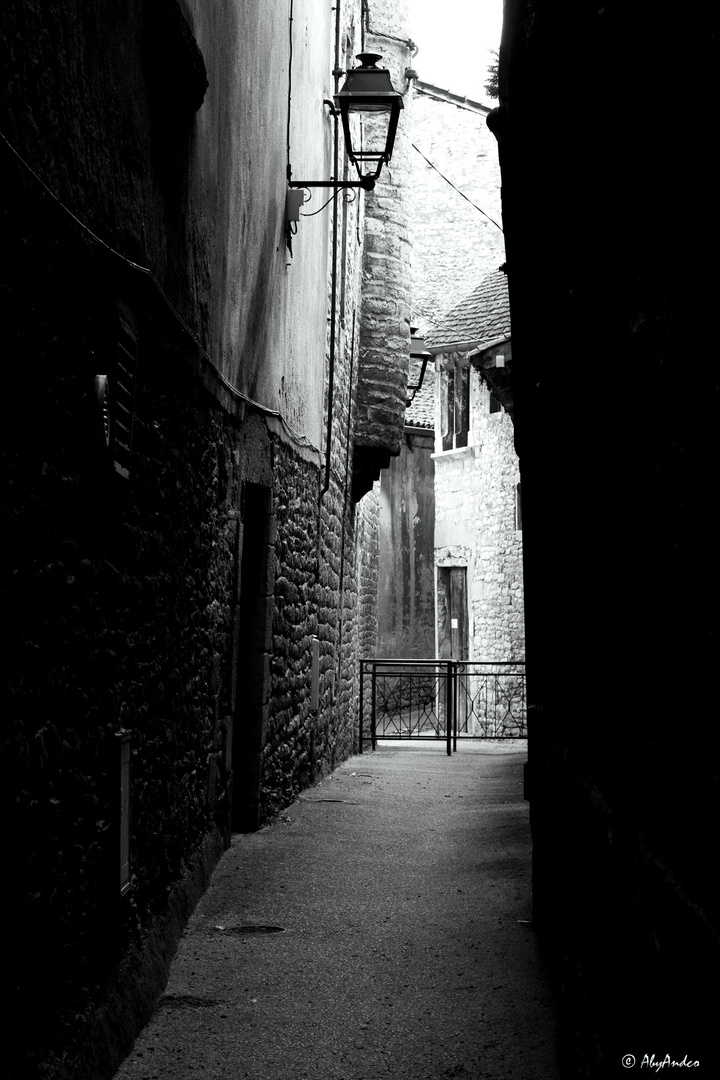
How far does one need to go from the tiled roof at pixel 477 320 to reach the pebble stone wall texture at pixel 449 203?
10.6 feet

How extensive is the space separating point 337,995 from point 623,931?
1.88 metres

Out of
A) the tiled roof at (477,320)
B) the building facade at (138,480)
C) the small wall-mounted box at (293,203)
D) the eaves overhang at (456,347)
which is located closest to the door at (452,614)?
the eaves overhang at (456,347)

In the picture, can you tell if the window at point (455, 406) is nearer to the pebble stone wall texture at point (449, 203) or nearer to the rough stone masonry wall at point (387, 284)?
the pebble stone wall texture at point (449, 203)

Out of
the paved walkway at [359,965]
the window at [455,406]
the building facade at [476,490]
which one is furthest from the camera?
the window at [455,406]

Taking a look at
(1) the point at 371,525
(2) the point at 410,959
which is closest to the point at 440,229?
(1) the point at 371,525

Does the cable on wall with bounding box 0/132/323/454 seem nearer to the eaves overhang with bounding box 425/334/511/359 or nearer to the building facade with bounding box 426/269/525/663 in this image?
the building facade with bounding box 426/269/525/663

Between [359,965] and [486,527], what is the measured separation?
16645 millimetres

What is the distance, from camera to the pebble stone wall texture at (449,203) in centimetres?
2489

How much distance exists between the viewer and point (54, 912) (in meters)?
2.85

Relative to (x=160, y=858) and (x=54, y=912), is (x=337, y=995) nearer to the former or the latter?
(x=160, y=858)

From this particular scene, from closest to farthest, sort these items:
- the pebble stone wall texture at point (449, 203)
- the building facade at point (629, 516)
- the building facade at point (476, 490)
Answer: the building facade at point (629, 516) < the building facade at point (476, 490) < the pebble stone wall texture at point (449, 203)

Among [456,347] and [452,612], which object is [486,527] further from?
[456,347]

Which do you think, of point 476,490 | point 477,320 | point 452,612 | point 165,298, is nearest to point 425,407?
point 477,320

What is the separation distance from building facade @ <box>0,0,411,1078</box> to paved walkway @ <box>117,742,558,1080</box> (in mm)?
170
